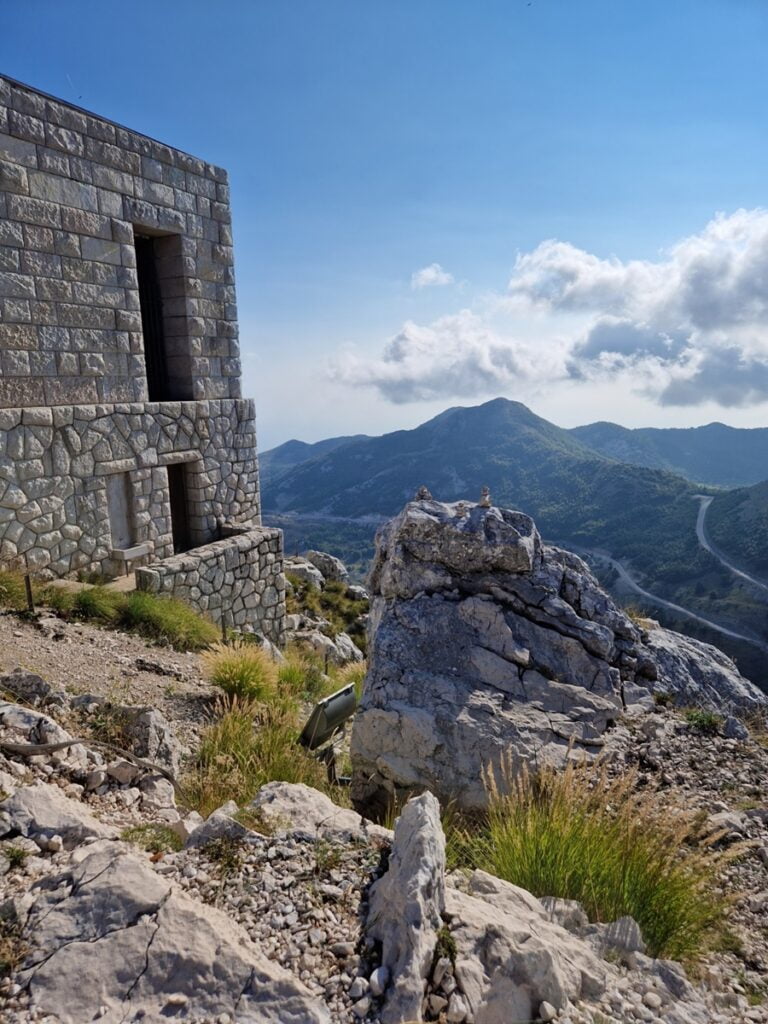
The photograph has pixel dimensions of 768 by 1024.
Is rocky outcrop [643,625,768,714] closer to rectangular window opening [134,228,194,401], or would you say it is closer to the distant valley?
rectangular window opening [134,228,194,401]

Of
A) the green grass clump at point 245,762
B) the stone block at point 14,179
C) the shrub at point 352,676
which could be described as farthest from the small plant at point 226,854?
the stone block at point 14,179

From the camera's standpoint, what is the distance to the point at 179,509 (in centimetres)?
1100

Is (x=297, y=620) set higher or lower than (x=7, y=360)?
lower

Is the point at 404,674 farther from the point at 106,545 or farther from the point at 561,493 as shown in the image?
the point at 561,493

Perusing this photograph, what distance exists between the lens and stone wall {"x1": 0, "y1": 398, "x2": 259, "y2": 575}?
26.1 feet

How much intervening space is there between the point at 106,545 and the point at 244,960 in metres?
7.64

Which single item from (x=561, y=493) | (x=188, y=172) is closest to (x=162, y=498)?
(x=188, y=172)

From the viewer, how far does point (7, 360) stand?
777 centimetres

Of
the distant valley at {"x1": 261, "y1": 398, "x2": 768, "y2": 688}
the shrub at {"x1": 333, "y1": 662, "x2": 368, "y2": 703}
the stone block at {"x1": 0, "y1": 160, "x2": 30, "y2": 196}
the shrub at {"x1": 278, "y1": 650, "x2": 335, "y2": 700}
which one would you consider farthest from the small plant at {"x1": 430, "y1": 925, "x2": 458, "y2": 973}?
the distant valley at {"x1": 261, "y1": 398, "x2": 768, "y2": 688}

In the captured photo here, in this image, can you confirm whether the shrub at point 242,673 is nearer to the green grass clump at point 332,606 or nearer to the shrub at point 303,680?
the shrub at point 303,680

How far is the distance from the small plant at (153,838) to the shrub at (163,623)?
15.9ft

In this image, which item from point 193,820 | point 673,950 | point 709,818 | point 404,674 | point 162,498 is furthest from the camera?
point 162,498

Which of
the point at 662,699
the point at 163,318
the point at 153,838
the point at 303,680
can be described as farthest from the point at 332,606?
the point at 153,838

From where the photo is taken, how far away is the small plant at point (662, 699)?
18.5 feet
